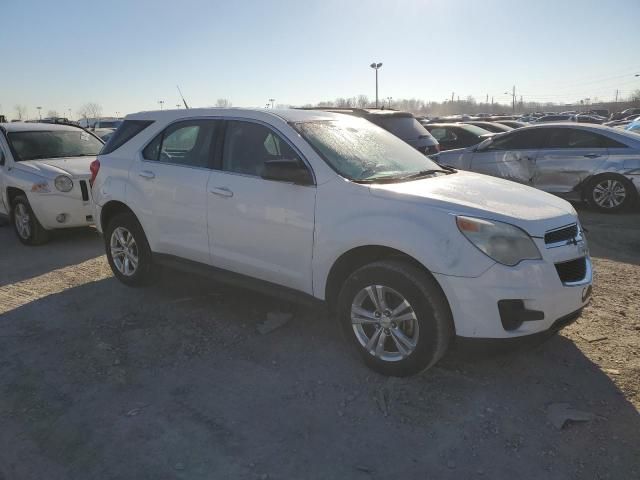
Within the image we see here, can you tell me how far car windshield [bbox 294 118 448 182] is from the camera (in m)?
3.89

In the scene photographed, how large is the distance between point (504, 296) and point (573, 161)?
683 centimetres

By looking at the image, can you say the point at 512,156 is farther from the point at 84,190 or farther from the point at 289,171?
the point at 84,190

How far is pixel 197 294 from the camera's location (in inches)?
206

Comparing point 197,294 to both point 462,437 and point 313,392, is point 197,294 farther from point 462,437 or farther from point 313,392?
point 462,437

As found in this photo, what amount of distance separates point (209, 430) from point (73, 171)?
17.7 ft

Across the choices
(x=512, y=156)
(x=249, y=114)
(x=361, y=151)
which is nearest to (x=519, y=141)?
(x=512, y=156)

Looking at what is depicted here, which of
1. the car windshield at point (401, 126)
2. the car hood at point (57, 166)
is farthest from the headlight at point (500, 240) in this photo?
the car windshield at point (401, 126)

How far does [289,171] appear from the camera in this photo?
12.3 feet

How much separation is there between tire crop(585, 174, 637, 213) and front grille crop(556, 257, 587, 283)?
596cm

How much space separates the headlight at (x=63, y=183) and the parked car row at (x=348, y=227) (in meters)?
1.89

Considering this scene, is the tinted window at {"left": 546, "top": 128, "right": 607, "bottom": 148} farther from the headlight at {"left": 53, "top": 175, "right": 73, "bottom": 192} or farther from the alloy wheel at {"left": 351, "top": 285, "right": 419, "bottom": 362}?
the headlight at {"left": 53, "top": 175, "right": 73, "bottom": 192}

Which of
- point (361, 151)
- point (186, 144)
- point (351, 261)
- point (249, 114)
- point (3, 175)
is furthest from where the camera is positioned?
point (3, 175)

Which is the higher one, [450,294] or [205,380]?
[450,294]

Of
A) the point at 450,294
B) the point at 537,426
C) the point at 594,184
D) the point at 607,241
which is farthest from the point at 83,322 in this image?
the point at 594,184
